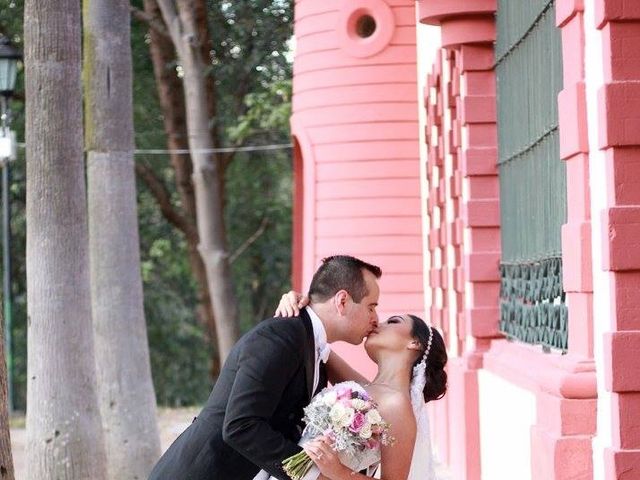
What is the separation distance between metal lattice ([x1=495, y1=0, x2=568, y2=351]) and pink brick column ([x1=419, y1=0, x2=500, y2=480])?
231 millimetres

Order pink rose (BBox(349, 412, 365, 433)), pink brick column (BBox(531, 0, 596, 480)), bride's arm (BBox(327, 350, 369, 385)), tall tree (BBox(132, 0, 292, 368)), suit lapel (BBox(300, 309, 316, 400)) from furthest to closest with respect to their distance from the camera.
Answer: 1. tall tree (BBox(132, 0, 292, 368))
2. pink brick column (BBox(531, 0, 596, 480))
3. bride's arm (BBox(327, 350, 369, 385))
4. suit lapel (BBox(300, 309, 316, 400))
5. pink rose (BBox(349, 412, 365, 433))

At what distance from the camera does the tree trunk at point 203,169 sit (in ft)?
77.7

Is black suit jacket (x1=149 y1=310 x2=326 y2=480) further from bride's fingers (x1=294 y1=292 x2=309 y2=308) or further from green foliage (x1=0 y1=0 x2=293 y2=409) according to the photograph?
green foliage (x1=0 y1=0 x2=293 y2=409)

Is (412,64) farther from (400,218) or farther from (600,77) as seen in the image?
(600,77)

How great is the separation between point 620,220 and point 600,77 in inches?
26.8

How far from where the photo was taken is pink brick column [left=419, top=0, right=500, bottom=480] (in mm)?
11906

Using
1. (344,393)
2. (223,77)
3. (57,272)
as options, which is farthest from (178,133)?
(344,393)

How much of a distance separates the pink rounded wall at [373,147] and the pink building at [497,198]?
21 millimetres

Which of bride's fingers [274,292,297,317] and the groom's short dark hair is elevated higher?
the groom's short dark hair

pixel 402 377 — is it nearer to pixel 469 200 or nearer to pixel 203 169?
pixel 469 200

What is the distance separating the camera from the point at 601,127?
7.17 meters

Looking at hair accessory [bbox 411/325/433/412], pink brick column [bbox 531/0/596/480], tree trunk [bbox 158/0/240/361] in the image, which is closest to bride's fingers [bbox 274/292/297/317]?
hair accessory [bbox 411/325/433/412]


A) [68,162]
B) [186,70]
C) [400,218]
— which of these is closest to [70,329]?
[68,162]

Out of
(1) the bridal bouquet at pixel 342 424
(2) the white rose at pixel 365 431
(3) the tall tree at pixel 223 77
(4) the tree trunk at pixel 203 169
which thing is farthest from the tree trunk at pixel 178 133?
(2) the white rose at pixel 365 431
